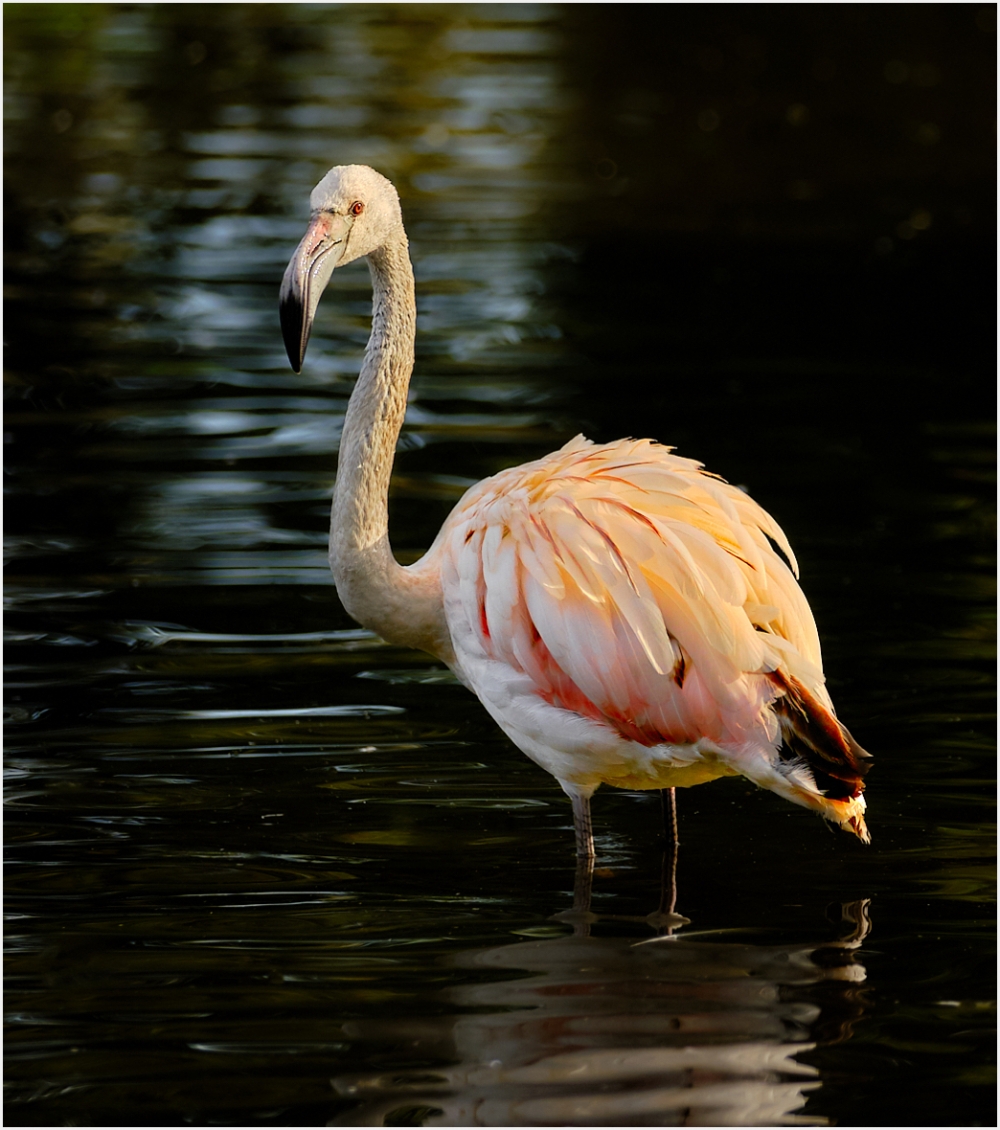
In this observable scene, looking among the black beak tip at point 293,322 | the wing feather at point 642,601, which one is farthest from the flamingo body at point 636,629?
the black beak tip at point 293,322

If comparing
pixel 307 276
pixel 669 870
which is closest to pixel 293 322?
pixel 307 276

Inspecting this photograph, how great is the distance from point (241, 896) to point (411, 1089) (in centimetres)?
113

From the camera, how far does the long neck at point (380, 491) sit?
5457mm

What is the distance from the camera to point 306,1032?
4.42m

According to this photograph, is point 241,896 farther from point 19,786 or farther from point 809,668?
point 809,668

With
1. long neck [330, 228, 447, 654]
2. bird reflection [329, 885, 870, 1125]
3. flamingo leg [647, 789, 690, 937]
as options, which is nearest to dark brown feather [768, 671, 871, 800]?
bird reflection [329, 885, 870, 1125]

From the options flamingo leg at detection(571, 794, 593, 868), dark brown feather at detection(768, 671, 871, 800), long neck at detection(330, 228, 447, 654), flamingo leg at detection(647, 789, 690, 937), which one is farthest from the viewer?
long neck at detection(330, 228, 447, 654)

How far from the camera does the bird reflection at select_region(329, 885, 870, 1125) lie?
408 centimetres

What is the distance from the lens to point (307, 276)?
5.21 meters

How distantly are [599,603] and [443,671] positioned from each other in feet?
7.03

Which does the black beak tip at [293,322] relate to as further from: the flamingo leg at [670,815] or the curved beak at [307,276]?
the flamingo leg at [670,815]

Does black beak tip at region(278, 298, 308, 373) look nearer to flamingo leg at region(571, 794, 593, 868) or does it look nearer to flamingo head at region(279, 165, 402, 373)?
flamingo head at region(279, 165, 402, 373)

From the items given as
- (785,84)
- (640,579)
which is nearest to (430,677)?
(640,579)

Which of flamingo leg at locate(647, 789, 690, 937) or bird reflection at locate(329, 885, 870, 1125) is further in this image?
flamingo leg at locate(647, 789, 690, 937)
